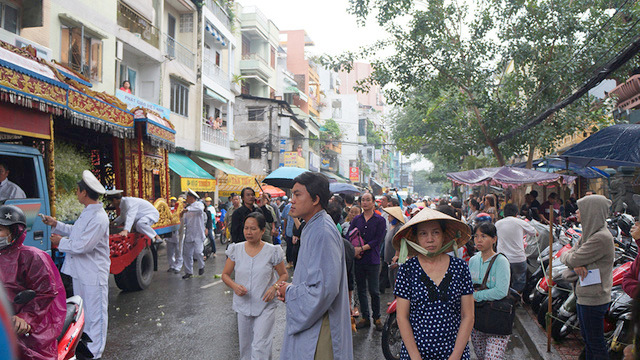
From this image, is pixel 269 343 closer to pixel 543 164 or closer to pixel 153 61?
pixel 543 164

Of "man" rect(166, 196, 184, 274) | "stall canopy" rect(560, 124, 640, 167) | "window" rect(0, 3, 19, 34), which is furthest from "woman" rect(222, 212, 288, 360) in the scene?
"window" rect(0, 3, 19, 34)

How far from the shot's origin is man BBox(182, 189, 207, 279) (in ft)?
34.1

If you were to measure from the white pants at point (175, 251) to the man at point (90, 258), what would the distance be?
591 centimetres

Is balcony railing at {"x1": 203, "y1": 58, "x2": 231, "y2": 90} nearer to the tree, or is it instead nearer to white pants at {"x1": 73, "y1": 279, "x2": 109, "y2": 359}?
the tree

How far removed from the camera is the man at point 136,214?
767cm

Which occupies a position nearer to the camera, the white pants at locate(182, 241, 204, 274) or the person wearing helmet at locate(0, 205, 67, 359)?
the person wearing helmet at locate(0, 205, 67, 359)

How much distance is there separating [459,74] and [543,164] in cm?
506

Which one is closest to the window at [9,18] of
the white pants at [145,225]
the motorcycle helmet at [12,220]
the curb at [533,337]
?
the white pants at [145,225]

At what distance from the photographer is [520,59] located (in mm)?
14320

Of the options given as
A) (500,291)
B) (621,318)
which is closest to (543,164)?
(621,318)

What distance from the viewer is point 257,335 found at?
163 inches

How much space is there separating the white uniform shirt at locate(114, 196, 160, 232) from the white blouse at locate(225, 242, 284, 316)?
3.83 metres

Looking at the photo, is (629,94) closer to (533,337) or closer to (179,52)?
(533,337)

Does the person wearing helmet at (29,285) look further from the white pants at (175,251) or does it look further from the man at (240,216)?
the white pants at (175,251)
